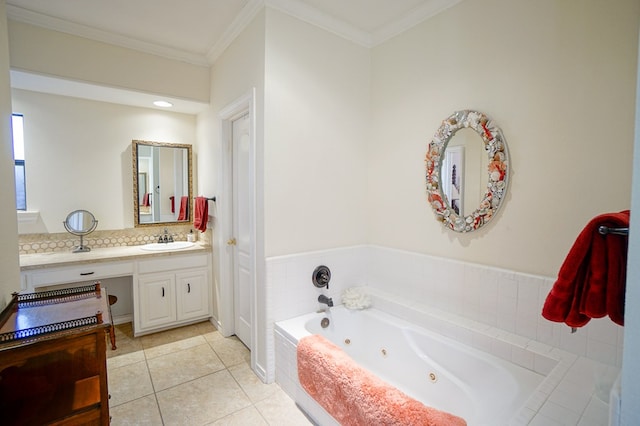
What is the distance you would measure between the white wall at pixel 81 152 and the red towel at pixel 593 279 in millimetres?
3657

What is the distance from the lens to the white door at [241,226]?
8.91 ft

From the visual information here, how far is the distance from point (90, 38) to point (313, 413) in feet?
11.0

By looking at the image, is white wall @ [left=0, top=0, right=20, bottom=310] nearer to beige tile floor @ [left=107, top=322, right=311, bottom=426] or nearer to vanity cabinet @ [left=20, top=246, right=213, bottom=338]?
vanity cabinet @ [left=20, top=246, right=213, bottom=338]

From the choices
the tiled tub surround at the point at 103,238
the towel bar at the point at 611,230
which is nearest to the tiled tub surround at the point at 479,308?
the towel bar at the point at 611,230

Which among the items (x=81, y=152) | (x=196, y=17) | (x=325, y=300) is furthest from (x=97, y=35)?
(x=325, y=300)

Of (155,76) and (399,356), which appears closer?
(399,356)

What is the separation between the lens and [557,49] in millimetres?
1656

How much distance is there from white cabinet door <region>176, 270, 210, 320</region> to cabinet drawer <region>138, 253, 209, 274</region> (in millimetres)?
84

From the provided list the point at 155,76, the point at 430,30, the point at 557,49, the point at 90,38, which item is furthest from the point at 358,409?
the point at 90,38

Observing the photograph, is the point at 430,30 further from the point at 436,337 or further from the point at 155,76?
the point at 155,76

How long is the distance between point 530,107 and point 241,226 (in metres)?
2.32

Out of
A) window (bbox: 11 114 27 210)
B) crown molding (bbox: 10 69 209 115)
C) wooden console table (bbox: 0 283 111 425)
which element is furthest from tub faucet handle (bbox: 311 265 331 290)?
window (bbox: 11 114 27 210)

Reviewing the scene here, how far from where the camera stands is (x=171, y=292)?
310cm

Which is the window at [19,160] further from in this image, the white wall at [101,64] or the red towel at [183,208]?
the red towel at [183,208]
